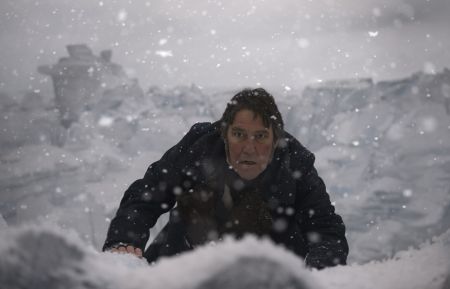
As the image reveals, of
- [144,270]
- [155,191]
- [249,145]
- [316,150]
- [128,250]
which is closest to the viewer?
→ [144,270]

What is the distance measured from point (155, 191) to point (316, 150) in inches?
1326

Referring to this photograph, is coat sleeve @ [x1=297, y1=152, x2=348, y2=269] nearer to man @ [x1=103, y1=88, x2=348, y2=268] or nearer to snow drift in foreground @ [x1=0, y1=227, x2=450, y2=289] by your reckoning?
man @ [x1=103, y1=88, x2=348, y2=268]

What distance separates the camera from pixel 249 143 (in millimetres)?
1733

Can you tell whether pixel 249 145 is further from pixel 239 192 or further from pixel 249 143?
pixel 239 192

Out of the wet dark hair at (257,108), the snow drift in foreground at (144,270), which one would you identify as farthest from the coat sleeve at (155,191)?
the snow drift in foreground at (144,270)

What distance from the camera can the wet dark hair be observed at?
177cm

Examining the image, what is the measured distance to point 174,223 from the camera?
1903mm

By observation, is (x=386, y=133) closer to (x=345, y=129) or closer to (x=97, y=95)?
(x=345, y=129)

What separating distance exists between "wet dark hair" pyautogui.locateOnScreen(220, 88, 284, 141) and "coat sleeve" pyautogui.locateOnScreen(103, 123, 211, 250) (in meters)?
0.25

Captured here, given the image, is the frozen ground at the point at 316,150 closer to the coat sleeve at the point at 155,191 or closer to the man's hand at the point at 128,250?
the coat sleeve at the point at 155,191

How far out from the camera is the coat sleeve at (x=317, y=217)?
62.8 inches

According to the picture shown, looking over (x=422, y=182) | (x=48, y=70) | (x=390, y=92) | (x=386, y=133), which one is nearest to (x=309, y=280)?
(x=422, y=182)

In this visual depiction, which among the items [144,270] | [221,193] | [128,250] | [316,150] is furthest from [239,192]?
[316,150]

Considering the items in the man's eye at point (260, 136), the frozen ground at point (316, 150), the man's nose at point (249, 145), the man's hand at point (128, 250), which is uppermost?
the frozen ground at point (316, 150)
